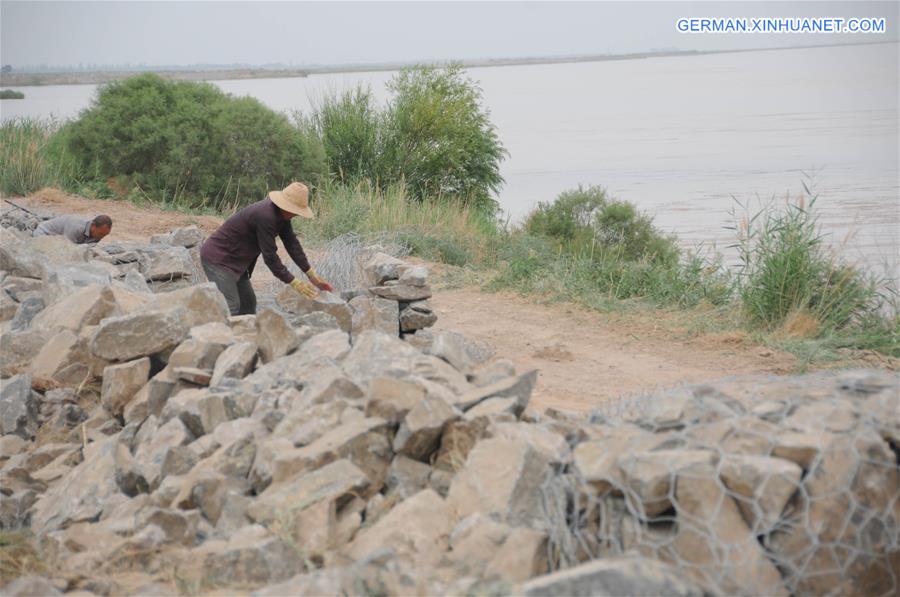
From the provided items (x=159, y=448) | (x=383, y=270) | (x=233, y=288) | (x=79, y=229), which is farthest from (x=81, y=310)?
(x=79, y=229)

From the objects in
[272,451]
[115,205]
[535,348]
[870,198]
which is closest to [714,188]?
[870,198]

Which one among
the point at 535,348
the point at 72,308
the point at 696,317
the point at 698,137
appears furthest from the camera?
the point at 698,137

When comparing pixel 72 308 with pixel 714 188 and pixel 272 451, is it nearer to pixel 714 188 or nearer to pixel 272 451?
pixel 272 451

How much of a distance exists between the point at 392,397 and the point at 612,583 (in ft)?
5.80

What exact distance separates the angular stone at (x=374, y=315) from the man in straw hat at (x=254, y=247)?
47 cm

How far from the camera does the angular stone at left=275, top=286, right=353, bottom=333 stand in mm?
8250

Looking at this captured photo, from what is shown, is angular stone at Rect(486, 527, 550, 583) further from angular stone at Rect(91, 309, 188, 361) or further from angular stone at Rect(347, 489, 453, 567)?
angular stone at Rect(91, 309, 188, 361)

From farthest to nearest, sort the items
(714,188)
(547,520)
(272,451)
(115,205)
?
(714,188) → (115,205) → (272,451) → (547,520)

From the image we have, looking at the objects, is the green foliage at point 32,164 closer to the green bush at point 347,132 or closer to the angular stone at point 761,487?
the green bush at point 347,132

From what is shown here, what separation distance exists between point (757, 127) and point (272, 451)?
54585 millimetres

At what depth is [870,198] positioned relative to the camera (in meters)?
25.1

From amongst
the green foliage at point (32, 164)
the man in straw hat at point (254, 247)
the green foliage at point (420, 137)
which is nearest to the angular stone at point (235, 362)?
the man in straw hat at point (254, 247)

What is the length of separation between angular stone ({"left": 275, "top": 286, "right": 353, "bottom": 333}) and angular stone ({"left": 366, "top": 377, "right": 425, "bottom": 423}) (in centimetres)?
355

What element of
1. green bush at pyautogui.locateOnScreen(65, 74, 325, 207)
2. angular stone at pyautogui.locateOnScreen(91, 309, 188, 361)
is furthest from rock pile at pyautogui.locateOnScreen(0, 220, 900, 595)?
green bush at pyautogui.locateOnScreen(65, 74, 325, 207)
